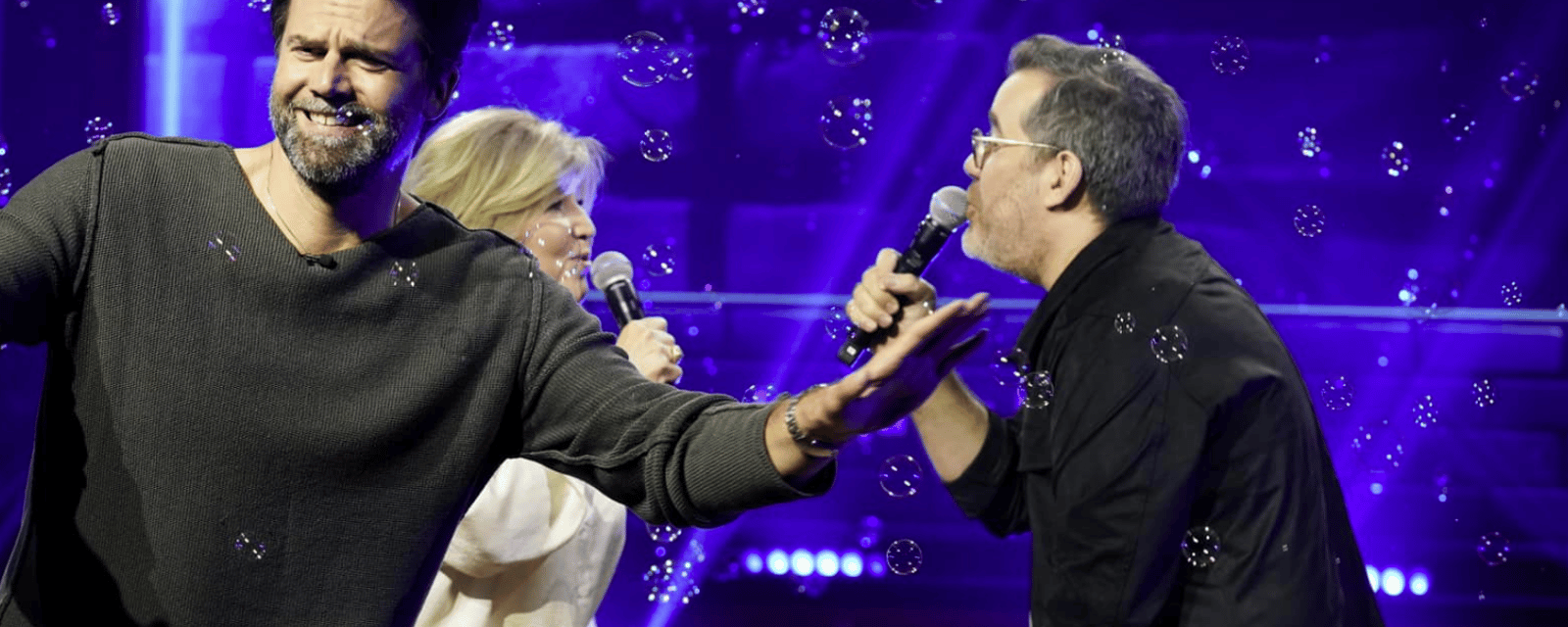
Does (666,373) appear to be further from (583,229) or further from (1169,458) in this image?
(1169,458)

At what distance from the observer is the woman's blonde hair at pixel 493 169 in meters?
2.52

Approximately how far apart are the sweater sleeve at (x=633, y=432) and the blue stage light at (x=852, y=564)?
3143 millimetres

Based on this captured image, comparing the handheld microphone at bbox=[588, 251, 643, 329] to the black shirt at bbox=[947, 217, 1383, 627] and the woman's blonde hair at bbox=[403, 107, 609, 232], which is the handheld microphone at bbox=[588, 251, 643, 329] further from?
the black shirt at bbox=[947, 217, 1383, 627]

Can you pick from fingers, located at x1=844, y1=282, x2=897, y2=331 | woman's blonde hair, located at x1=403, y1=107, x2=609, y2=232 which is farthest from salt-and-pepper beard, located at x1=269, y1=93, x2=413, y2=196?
woman's blonde hair, located at x1=403, y1=107, x2=609, y2=232

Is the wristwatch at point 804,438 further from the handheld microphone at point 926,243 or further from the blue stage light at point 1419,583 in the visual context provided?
the blue stage light at point 1419,583

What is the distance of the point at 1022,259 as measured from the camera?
7.69 ft

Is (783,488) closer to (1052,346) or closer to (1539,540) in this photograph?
(1052,346)

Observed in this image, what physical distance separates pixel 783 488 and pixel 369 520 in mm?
469

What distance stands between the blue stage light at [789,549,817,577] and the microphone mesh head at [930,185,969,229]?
99.9 inches

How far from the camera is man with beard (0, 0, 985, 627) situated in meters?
1.43

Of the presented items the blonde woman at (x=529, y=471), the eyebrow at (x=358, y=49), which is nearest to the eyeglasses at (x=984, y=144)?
the blonde woman at (x=529, y=471)

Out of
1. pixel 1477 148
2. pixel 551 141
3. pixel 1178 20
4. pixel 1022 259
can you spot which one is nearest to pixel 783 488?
pixel 1022 259

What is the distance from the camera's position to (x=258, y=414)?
146cm

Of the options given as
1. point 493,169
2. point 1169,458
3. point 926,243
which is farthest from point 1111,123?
point 493,169
